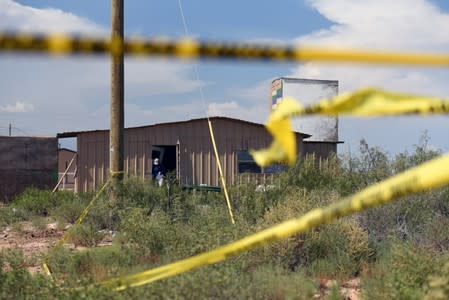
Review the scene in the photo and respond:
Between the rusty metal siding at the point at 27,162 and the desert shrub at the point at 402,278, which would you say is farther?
the rusty metal siding at the point at 27,162

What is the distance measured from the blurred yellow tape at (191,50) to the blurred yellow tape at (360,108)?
6.0 inches

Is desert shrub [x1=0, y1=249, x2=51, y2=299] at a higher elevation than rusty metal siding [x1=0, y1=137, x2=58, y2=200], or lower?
lower

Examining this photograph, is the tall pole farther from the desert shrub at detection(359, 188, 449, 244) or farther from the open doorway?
the open doorway

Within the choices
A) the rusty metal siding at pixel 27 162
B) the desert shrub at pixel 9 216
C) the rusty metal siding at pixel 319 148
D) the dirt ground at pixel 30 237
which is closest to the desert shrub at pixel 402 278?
the dirt ground at pixel 30 237

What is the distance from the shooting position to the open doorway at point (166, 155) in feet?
84.6

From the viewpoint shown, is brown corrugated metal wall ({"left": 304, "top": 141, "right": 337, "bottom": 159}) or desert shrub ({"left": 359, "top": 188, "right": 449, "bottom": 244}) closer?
desert shrub ({"left": 359, "top": 188, "right": 449, "bottom": 244})

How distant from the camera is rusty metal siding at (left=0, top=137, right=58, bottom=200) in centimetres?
2500

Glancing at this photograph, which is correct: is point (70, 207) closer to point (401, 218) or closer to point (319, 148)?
point (401, 218)

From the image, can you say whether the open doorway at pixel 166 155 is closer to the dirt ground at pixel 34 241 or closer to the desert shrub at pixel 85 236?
the dirt ground at pixel 34 241

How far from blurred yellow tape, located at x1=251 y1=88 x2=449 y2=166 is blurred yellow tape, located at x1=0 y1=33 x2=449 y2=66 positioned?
0.15 m

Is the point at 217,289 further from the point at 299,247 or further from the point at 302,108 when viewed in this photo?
the point at 299,247

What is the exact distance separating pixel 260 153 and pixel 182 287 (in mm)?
2689

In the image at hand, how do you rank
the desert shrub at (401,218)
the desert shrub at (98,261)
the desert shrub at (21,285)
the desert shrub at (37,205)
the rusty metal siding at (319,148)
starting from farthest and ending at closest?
1. the rusty metal siding at (319,148)
2. the desert shrub at (37,205)
3. the desert shrub at (401,218)
4. the desert shrub at (98,261)
5. the desert shrub at (21,285)

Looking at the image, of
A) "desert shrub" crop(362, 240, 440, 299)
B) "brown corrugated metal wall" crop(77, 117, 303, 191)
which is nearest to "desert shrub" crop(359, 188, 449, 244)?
"desert shrub" crop(362, 240, 440, 299)
